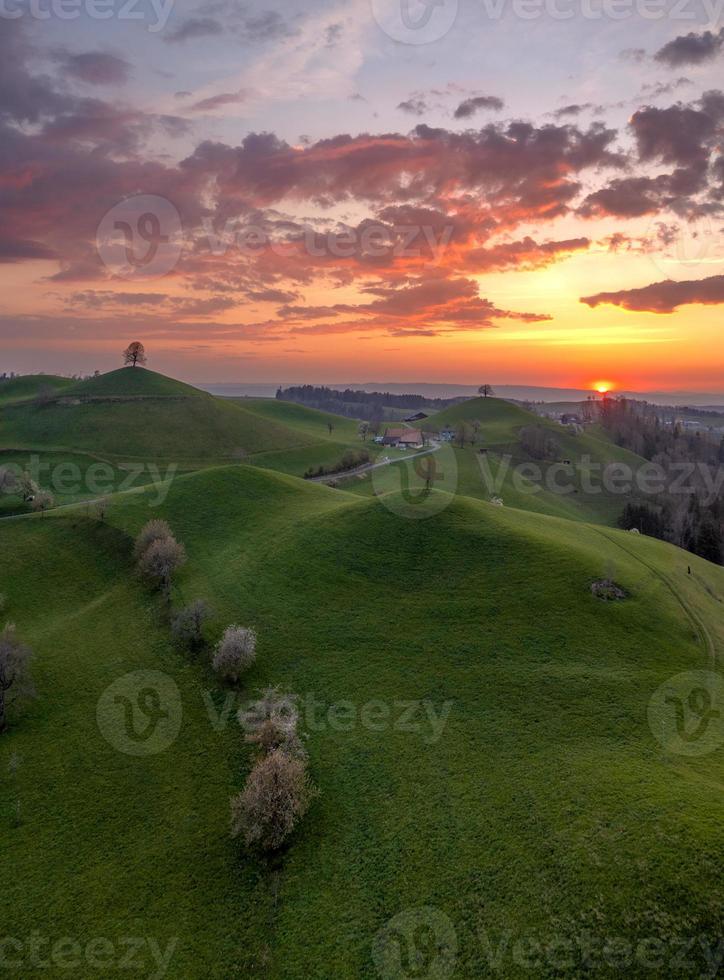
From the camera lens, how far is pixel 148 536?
2842 inches

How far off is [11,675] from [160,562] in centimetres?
2204

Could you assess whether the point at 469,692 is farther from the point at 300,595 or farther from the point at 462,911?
the point at 300,595

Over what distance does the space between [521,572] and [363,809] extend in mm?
33863

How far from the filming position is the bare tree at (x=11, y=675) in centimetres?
4681
